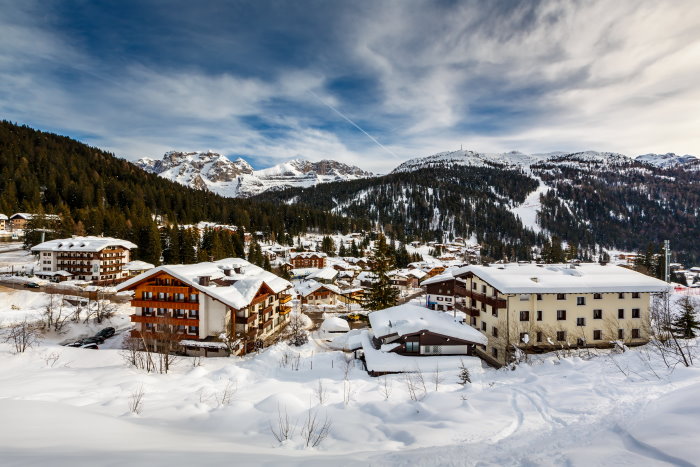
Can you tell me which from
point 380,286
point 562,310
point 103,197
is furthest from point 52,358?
point 103,197

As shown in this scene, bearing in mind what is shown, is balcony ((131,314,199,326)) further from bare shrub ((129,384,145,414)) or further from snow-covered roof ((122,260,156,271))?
snow-covered roof ((122,260,156,271))

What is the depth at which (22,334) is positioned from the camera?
28656 millimetres

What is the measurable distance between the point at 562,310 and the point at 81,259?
82.0m

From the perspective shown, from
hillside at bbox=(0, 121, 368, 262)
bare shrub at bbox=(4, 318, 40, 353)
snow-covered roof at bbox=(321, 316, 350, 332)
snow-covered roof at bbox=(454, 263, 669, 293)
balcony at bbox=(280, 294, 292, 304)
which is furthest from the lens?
hillside at bbox=(0, 121, 368, 262)

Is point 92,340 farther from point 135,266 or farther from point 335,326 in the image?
point 135,266

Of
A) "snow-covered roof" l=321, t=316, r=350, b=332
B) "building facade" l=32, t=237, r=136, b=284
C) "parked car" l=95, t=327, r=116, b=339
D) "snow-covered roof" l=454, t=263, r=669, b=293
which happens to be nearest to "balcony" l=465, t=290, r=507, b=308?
"snow-covered roof" l=454, t=263, r=669, b=293

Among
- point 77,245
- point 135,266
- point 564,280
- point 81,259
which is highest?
point 77,245

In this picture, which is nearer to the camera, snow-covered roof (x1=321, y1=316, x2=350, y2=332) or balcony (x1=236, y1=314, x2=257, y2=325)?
balcony (x1=236, y1=314, x2=257, y2=325)

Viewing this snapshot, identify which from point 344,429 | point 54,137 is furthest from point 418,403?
point 54,137

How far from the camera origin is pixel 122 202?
434ft

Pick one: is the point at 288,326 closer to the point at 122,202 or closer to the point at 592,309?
the point at 592,309

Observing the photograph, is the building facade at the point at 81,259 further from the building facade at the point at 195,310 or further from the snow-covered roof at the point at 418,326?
the snow-covered roof at the point at 418,326

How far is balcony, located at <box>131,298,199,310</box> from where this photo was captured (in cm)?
3459

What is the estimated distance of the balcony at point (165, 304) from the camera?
34.6 m
